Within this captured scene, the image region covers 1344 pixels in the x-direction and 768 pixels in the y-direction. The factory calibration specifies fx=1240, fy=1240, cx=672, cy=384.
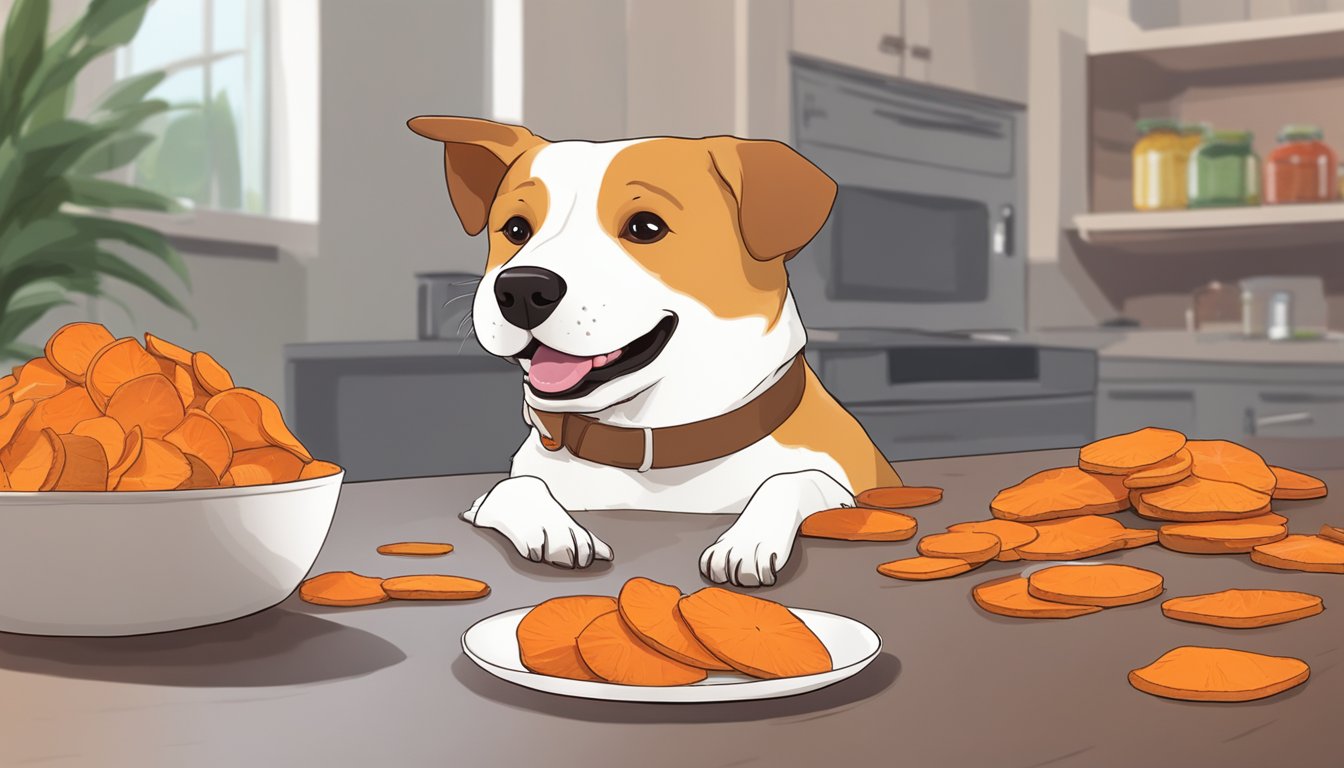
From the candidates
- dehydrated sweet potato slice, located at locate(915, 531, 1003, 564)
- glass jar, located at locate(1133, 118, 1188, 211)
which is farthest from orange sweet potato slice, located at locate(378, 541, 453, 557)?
glass jar, located at locate(1133, 118, 1188, 211)

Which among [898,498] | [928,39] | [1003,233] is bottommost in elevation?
[898,498]

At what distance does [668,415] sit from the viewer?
3.30ft

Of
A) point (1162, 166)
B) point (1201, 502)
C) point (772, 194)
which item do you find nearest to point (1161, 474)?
point (1201, 502)

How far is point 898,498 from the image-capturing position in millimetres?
1075

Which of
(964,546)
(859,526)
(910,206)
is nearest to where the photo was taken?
(964,546)

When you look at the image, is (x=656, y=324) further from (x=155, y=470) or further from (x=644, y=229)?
(x=155, y=470)

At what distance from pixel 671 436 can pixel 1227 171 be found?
3373 millimetres

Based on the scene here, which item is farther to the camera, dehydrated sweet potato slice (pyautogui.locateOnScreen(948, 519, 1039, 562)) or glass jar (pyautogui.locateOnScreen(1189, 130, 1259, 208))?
glass jar (pyautogui.locateOnScreen(1189, 130, 1259, 208))

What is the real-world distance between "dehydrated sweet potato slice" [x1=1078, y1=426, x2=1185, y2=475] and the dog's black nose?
1.39ft

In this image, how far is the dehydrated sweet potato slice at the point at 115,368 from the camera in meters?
0.58

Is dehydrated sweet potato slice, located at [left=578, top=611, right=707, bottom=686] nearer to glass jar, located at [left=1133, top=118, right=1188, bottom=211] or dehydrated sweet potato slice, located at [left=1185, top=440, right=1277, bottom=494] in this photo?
dehydrated sweet potato slice, located at [left=1185, top=440, right=1277, bottom=494]

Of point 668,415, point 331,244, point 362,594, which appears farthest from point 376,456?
point 362,594

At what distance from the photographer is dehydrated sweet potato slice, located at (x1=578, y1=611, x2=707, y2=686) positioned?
1.49ft

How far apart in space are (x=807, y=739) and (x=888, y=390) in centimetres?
234
